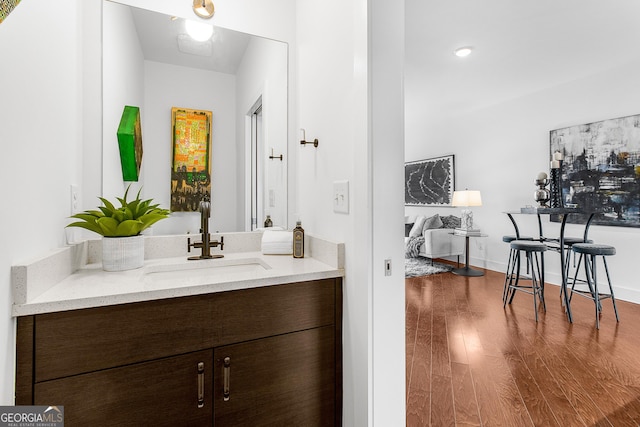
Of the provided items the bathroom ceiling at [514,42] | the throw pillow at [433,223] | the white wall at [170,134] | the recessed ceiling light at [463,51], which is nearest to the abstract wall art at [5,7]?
the white wall at [170,134]

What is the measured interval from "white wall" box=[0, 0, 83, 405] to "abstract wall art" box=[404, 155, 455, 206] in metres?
5.39

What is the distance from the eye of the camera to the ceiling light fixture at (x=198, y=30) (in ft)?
5.08

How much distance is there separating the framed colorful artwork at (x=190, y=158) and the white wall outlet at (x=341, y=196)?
72 cm

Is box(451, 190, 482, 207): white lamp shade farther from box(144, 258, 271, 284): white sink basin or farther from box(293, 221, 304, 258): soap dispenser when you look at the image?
box(144, 258, 271, 284): white sink basin

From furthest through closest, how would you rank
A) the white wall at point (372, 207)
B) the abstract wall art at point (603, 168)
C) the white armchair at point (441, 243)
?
the white armchair at point (441, 243), the abstract wall art at point (603, 168), the white wall at point (372, 207)

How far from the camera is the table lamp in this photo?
4.74 metres

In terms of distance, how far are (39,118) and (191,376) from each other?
3.14 feet

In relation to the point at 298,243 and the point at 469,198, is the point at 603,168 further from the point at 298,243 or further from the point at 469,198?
the point at 298,243

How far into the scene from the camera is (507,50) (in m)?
3.08

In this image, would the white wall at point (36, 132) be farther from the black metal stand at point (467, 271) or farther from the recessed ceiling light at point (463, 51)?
the black metal stand at point (467, 271)

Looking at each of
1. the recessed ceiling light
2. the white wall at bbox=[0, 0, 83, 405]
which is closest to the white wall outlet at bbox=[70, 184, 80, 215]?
the white wall at bbox=[0, 0, 83, 405]

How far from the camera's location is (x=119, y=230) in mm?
1230

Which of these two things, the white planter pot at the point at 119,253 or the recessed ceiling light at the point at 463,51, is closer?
the white planter pot at the point at 119,253

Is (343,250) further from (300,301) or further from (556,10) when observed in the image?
(556,10)
